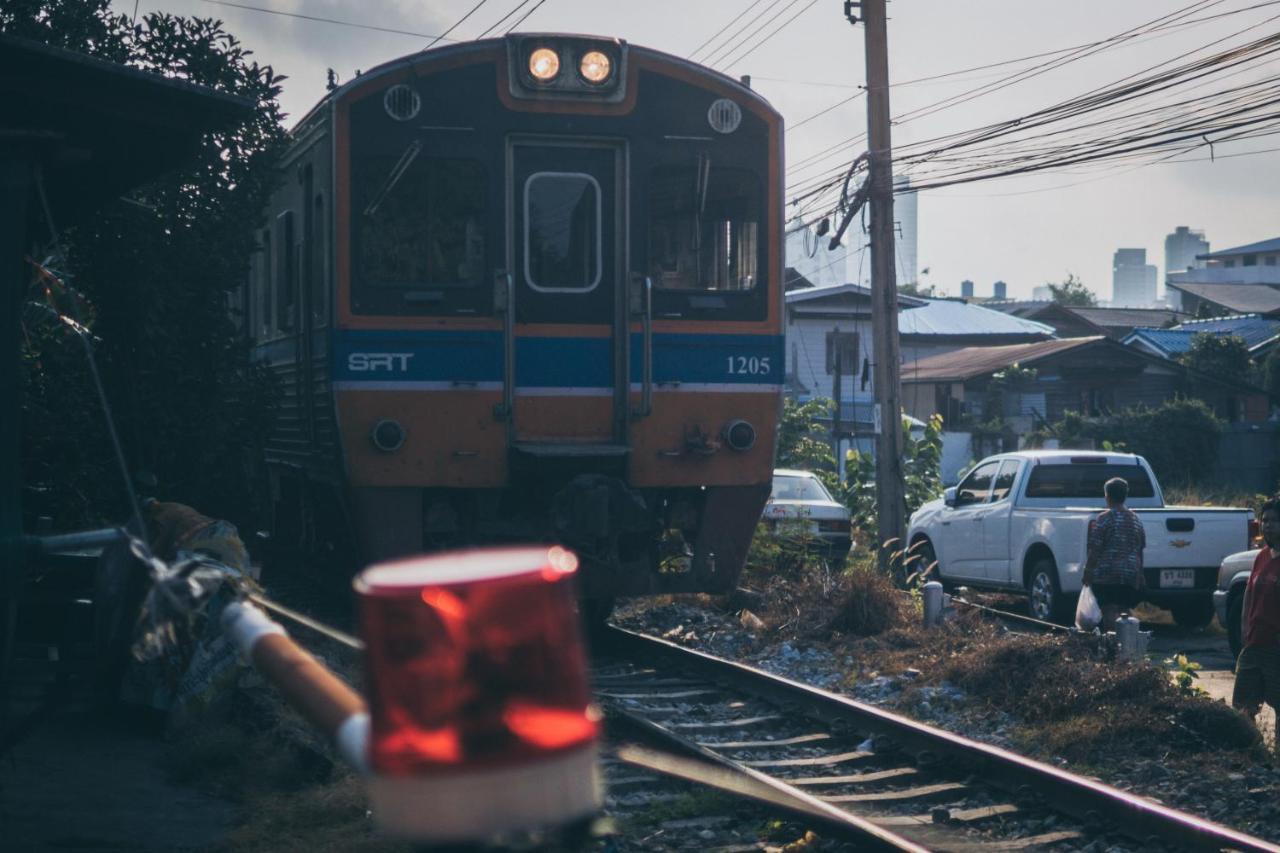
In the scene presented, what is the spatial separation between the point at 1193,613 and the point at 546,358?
7.81 m

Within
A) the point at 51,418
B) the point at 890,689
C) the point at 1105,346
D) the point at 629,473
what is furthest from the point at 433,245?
the point at 1105,346

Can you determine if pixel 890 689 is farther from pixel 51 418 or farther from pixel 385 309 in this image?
pixel 51 418

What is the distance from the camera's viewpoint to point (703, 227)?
1007 centimetres

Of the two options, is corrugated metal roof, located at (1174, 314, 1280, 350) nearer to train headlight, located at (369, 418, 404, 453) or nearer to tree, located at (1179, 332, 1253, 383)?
tree, located at (1179, 332, 1253, 383)

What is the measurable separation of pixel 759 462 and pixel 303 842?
5.21m

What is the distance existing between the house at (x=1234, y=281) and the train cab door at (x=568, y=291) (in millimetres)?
61311

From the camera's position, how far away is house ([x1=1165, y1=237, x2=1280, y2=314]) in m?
67.4

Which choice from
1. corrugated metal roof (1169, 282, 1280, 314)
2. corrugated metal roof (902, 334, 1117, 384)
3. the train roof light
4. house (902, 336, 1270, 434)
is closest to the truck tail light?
the train roof light

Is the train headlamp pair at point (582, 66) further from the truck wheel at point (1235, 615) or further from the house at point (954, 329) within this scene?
the house at point (954, 329)

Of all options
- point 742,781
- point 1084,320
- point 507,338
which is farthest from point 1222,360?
point 742,781

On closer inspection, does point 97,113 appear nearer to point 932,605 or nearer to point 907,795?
point 907,795

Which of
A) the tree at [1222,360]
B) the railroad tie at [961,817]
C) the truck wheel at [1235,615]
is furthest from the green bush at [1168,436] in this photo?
the railroad tie at [961,817]

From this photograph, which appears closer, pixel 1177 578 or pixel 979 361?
pixel 1177 578

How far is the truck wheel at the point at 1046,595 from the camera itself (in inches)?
543
